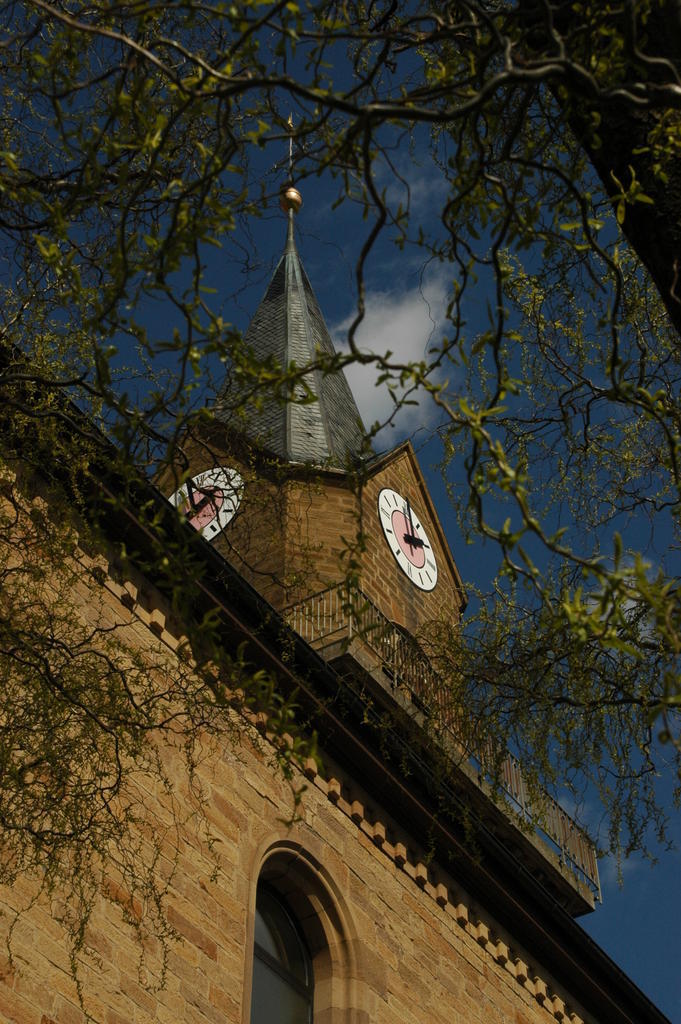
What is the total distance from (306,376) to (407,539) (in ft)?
15.5

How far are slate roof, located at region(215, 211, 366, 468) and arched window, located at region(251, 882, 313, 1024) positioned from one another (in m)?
8.04

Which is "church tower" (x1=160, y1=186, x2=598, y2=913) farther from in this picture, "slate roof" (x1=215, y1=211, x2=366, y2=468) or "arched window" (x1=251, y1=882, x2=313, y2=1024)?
"arched window" (x1=251, y1=882, x2=313, y2=1024)

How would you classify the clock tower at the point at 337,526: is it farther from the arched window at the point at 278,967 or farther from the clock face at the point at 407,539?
the arched window at the point at 278,967

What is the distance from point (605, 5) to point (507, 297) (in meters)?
1.65

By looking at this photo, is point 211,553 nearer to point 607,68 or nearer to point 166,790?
point 166,790

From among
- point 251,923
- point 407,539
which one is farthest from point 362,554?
point 251,923

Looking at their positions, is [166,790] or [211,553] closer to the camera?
[166,790]

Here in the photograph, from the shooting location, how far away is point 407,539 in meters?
21.4

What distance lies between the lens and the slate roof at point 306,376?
22.1m

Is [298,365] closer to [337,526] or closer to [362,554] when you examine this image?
[337,526]

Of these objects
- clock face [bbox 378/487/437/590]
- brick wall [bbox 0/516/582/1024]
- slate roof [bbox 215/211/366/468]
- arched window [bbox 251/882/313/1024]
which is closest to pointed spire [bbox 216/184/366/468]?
slate roof [bbox 215/211/366/468]

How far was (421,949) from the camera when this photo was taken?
1295 centimetres

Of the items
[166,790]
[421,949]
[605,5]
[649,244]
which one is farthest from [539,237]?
[421,949]

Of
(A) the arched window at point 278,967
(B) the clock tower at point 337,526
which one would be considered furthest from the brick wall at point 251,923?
(B) the clock tower at point 337,526
